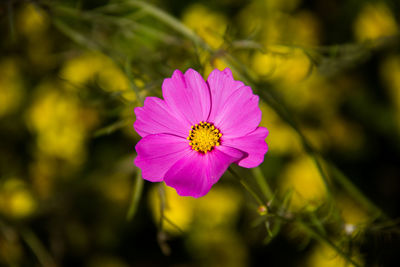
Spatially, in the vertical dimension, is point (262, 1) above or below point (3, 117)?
above

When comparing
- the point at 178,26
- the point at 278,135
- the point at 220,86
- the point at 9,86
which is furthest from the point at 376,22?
the point at 9,86

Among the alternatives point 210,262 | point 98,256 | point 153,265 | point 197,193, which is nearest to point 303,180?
point 210,262

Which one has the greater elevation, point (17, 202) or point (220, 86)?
point (220, 86)

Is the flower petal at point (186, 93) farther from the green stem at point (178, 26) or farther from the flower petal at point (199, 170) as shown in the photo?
the green stem at point (178, 26)

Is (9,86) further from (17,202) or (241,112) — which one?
(241,112)

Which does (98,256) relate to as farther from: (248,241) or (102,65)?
(102,65)

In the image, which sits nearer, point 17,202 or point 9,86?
point 17,202
